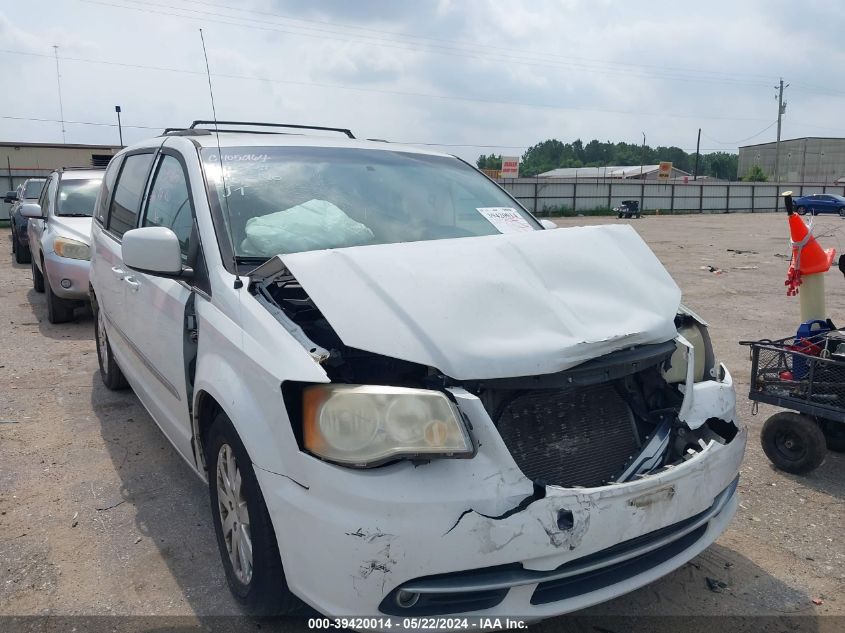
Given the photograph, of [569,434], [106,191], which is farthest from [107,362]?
[569,434]

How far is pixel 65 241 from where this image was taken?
7.59 m

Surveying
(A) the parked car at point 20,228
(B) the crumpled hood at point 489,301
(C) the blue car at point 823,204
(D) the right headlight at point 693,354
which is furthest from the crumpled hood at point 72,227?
(C) the blue car at point 823,204

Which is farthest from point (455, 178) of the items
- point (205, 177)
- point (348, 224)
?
point (205, 177)

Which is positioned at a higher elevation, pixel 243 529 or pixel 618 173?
pixel 618 173

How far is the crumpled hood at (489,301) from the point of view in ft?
7.14

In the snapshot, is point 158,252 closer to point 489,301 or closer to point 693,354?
point 489,301

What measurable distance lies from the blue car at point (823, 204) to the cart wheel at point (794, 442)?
133 feet

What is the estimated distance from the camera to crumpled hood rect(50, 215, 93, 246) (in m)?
7.66

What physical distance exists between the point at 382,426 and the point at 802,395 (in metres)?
2.91

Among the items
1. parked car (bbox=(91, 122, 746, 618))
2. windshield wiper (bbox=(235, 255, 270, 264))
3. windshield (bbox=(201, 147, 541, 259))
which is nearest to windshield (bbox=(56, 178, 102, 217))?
windshield (bbox=(201, 147, 541, 259))

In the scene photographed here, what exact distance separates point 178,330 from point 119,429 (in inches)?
76.3

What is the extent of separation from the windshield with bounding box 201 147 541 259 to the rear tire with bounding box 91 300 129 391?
2365 millimetres

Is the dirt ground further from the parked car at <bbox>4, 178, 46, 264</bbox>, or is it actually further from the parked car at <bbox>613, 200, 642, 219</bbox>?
the parked car at <bbox>613, 200, 642, 219</bbox>

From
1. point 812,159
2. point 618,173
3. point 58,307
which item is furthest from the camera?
point 812,159
